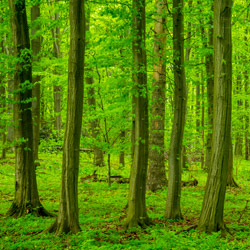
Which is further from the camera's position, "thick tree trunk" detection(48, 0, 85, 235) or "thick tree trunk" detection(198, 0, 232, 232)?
"thick tree trunk" detection(48, 0, 85, 235)

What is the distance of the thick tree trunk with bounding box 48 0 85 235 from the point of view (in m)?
5.79

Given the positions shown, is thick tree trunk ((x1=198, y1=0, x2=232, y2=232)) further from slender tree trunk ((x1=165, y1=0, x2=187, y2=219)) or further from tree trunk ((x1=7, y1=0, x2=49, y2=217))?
tree trunk ((x1=7, y1=0, x2=49, y2=217))

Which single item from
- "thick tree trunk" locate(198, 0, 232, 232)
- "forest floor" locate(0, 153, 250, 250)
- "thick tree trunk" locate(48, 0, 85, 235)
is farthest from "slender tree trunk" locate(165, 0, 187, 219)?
"thick tree trunk" locate(48, 0, 85, 235)

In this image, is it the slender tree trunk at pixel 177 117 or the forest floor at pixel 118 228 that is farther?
the slender tree trunk at pixel 177 117

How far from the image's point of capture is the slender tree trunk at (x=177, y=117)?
6.93 m

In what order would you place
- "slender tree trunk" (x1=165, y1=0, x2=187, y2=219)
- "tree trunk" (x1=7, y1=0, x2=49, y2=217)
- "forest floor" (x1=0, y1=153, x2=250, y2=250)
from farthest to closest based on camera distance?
"tree trunk" (x1=7, y1=0, x2=49, y2=217) → "slender tree trunk" (x1=165, y1=0, x2=187, y2=219) → "forest floor" (x1=0, y1=153, x2=250, y2=250)

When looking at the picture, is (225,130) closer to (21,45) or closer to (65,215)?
(65,215)

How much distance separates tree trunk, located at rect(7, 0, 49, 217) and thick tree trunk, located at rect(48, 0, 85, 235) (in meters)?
1.99

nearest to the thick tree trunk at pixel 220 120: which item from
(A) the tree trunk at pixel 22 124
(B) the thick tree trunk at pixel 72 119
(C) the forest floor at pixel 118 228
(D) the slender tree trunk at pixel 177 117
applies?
(C) the forest floor at pixel 118 228

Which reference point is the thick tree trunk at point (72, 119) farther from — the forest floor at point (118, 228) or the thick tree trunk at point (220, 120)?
the thick tree trunk at point (220, 120)

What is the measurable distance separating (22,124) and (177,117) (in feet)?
13.8

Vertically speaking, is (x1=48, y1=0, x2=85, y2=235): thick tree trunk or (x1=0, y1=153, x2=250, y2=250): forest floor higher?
(x1=48, y1=0, x2=85, y2=235): thick tree trunk

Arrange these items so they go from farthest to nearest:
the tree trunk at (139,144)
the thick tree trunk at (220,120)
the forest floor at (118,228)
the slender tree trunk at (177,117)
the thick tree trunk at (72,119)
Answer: the slender tree trunk at (177,117)
the tree trunk at (139,144)
the thick tree trunk at (72,119)
the thick tree trunk at (220,120)
the forest floor at (118,228)

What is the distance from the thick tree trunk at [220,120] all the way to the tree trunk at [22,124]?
4.49 meters
